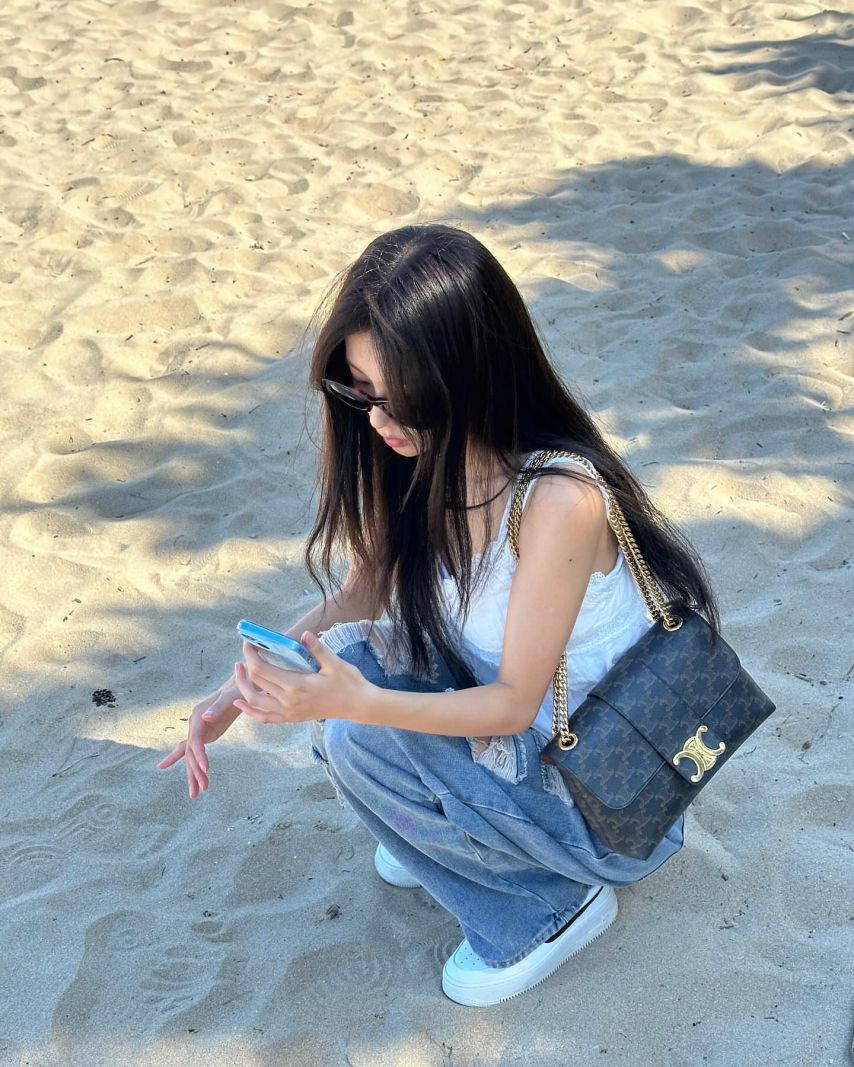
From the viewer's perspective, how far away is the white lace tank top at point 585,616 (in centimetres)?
192

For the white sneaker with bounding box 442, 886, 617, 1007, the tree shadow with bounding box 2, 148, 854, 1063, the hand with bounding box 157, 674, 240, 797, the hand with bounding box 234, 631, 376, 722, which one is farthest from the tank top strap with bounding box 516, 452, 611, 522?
the tree shadow with bounding box 2, 148, 854, 1063

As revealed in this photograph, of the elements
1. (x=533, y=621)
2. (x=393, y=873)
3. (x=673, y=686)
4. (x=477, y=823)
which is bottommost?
(x=393, y=873)

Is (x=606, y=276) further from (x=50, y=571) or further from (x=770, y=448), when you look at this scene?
(x=50, y=571)

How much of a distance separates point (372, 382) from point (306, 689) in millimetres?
473

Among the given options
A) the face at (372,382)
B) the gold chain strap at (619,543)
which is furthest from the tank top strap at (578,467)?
the face at (372,382)

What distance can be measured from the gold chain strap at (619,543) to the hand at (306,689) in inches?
12.1

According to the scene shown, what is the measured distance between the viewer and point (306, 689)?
67.6 inches

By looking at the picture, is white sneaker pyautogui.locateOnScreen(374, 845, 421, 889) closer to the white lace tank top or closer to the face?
the white lace tank top

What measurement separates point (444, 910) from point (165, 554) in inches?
58.1

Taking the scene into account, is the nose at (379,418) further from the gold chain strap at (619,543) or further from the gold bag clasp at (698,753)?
the gold bag clasp at (698,753)

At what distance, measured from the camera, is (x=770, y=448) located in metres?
3.47

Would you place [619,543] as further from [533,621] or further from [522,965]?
[522,965]

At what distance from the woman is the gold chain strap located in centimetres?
2

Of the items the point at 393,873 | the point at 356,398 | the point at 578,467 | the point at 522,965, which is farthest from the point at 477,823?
the point at 356,398
